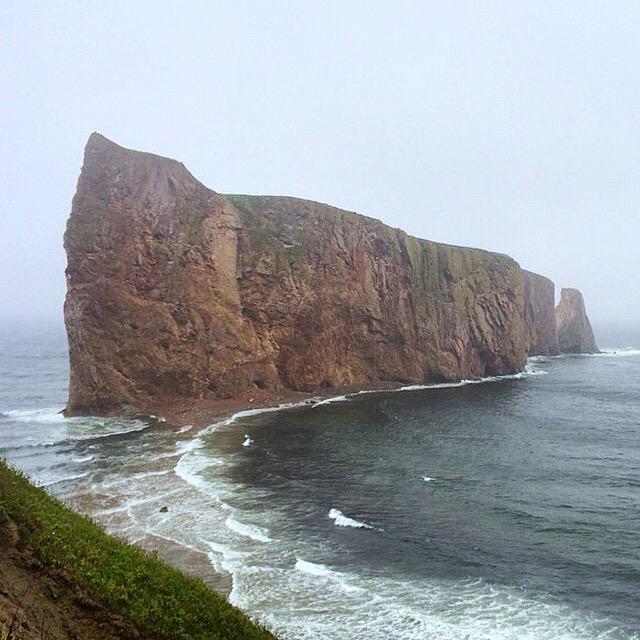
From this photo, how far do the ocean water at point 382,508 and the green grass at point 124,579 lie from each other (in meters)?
6.57

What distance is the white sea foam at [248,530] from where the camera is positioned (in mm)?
24328

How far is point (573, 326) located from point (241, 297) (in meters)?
98.8

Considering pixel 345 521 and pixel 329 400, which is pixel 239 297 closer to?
pixel 329 400

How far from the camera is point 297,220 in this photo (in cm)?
6919

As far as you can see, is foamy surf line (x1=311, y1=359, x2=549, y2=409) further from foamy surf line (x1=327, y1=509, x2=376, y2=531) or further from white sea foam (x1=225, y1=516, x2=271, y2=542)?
white sea foam (x1=225, y1=516, x2=271, y2=542)

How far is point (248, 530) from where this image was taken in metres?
25.0

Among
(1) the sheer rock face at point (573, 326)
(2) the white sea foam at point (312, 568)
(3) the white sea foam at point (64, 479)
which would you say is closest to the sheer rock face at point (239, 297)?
(3) the white sea foam at point (64, 479)

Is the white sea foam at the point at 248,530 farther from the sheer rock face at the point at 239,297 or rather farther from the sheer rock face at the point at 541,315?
the sheer rock face at the point at 541,315

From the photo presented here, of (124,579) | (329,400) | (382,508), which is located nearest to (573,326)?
(329,400)

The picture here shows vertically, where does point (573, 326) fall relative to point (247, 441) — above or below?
above

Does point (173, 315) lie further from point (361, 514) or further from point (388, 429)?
point (361, 514)

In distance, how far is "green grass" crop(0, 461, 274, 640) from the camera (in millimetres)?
10414

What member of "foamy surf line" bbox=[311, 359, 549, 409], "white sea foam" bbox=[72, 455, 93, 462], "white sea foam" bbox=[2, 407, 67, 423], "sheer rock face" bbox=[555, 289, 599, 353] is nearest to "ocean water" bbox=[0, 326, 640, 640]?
"white sea foam" bbox=[72, 455, 93, 462]

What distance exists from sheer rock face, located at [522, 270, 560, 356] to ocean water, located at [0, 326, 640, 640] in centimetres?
6248
